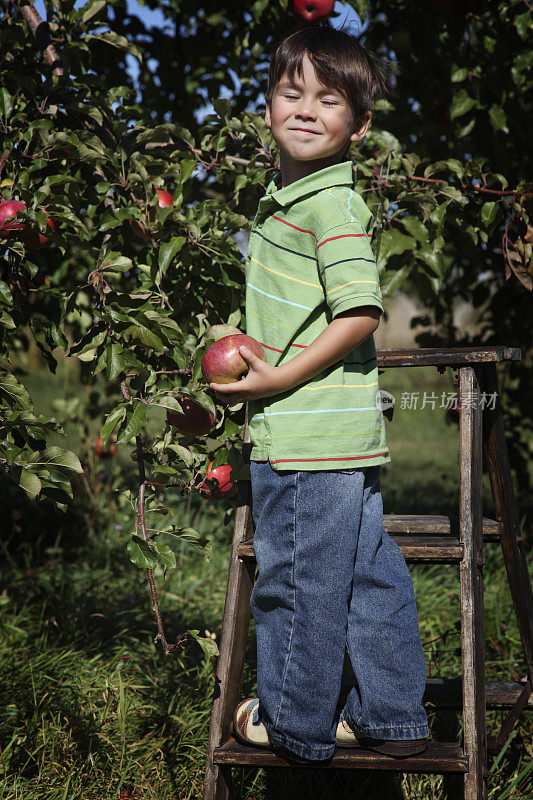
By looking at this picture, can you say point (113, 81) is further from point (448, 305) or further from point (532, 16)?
point (448, 305)

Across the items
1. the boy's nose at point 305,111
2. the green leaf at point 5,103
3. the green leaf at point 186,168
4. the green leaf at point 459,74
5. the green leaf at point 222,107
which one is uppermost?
the green leaf at point 459,74

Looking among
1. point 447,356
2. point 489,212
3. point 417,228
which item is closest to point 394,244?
point 417,228

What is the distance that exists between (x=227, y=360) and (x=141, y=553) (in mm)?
436

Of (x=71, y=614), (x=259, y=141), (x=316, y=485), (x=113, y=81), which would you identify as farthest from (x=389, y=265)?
(x=71, y=614)

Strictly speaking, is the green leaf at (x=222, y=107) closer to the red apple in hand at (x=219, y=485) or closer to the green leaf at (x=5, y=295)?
the green leaf at (x=5, y=295)

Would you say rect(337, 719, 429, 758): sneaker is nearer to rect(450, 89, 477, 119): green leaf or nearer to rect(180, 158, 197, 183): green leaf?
rect(180, 158, 197, 183): green leaf

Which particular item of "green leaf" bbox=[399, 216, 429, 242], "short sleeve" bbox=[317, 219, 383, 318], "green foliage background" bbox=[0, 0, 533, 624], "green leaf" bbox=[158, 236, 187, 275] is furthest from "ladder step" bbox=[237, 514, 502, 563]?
"green leaf" bbox=[399, 216, 429, 242]

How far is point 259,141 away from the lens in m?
1.87

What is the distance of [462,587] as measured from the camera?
4.82 ft

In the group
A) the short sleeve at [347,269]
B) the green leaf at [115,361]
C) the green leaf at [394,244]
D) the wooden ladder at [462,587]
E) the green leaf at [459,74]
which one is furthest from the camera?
the green leaf at [459,74]

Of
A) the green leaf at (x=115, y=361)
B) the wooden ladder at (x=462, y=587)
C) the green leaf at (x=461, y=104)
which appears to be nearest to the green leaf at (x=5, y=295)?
the green leaf at (x=115, y=361)

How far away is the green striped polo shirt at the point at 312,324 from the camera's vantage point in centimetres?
134

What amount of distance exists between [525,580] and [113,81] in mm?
1955

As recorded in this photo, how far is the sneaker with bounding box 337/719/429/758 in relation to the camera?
138 cm
